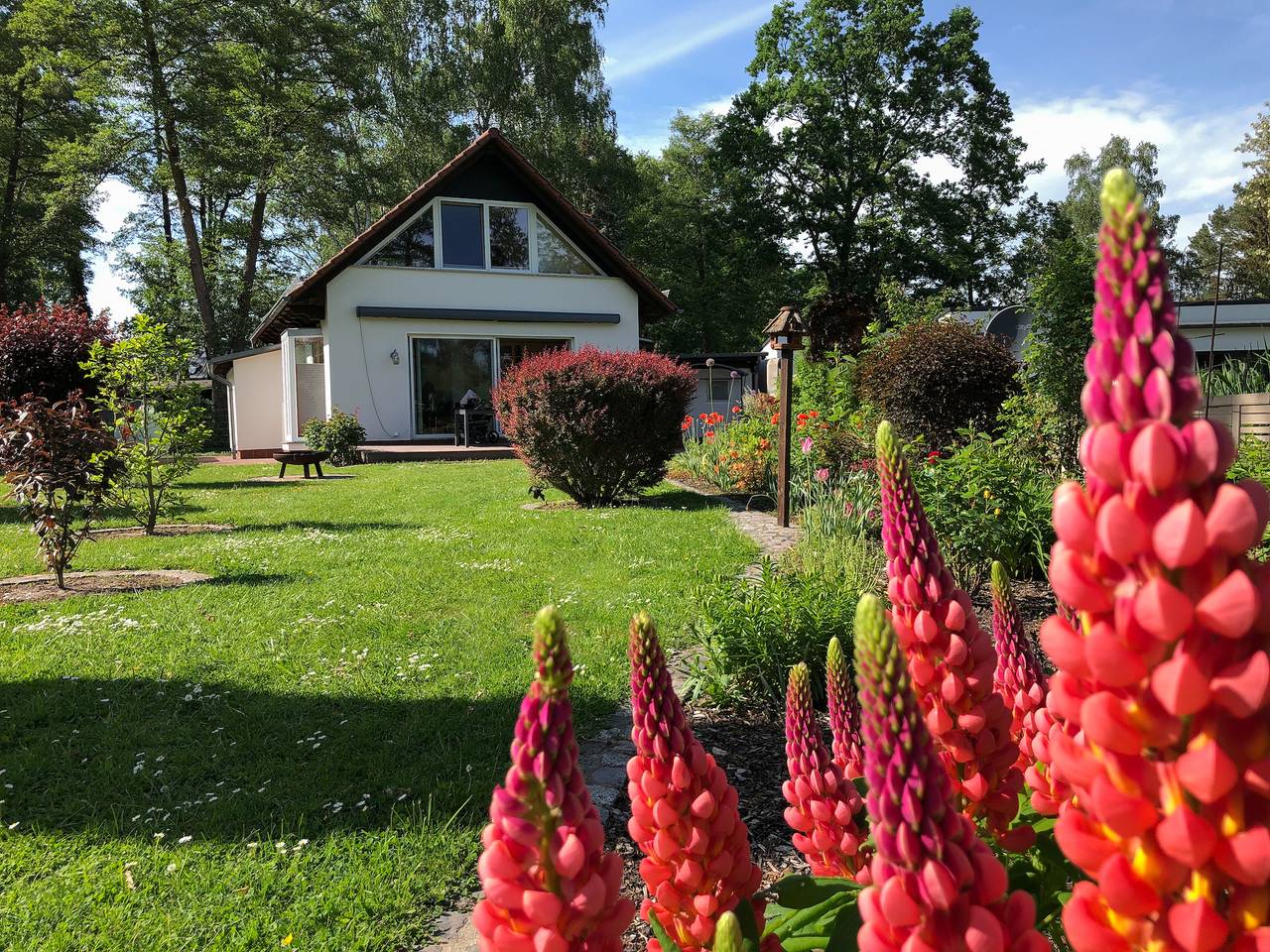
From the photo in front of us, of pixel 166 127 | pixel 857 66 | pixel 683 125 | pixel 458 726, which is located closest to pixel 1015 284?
pixel 857 66

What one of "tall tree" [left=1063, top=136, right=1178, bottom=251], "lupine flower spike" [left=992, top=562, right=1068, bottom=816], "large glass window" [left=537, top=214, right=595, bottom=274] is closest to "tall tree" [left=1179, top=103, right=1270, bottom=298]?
"tall tree" [left=1063, top=136, right=1178, bottom=251]

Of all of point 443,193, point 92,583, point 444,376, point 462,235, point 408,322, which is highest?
point 443,193

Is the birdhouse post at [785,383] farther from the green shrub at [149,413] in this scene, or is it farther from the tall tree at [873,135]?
the tall tree at [873,135]

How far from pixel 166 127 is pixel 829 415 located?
2601 cm

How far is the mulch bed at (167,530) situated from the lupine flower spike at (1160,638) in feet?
32.8

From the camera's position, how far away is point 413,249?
20.9 meters

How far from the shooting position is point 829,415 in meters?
11.0

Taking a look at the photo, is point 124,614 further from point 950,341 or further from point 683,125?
point 683,125

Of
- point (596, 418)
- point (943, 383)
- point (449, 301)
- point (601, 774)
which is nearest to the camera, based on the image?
point (601, 774)

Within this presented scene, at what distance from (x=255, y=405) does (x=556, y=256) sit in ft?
32.9

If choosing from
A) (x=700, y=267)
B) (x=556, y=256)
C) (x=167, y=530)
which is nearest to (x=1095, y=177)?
(x=700, y=267)

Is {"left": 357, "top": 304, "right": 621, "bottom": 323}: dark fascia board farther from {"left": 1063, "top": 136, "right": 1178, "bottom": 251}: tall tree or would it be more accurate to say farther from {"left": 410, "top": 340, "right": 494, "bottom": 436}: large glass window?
{"left": 1063, "top": 136, "right": 1178, "bottom": 251}: tall tree

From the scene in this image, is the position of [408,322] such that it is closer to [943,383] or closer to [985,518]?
[943,383]

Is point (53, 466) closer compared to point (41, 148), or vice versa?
point (53, 466)
